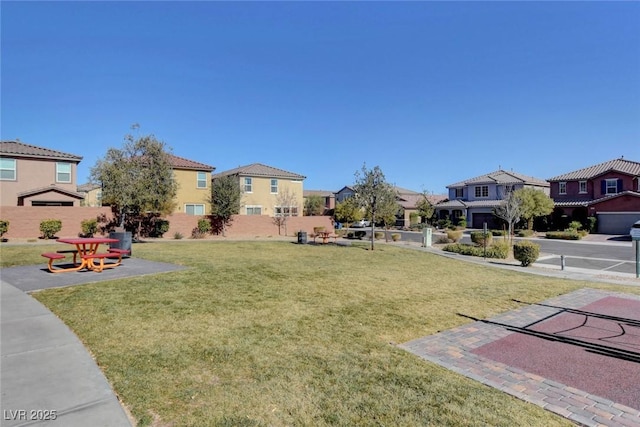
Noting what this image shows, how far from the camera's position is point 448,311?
26.9 ft

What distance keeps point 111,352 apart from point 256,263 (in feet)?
30.7

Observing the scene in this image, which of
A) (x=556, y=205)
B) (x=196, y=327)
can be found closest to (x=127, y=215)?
(x=196, y=327)

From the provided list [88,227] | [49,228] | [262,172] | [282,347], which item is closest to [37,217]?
[49,228]

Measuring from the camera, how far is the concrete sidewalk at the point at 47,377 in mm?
3404

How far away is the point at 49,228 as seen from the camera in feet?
74.0

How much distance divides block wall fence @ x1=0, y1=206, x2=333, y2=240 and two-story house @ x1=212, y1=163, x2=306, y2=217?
4511 mm

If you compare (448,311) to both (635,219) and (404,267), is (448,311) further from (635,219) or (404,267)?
(635,219)

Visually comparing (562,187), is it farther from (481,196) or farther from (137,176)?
(137,176)

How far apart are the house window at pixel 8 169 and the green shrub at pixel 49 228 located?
22.2ft

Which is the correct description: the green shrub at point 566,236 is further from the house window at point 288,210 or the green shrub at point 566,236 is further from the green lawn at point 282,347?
the house window at point 288,210

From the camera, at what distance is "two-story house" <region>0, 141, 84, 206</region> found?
86.0ft

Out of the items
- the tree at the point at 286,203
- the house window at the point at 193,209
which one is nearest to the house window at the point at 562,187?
the tree at the point at 286,203

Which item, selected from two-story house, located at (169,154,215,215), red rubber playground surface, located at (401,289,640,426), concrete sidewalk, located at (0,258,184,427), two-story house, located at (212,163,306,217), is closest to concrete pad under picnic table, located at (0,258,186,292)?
concrete sidewalk, located at (0,258,184,427)

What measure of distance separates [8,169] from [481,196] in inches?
2091
